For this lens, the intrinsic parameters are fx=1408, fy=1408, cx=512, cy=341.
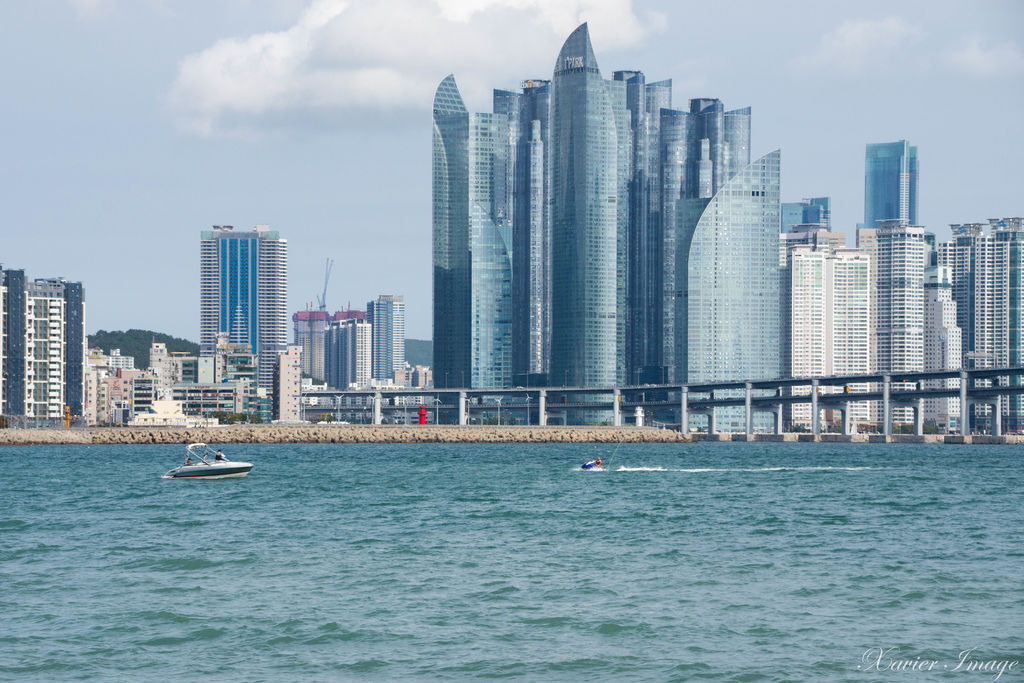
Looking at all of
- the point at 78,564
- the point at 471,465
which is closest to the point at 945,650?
the point at 78,564

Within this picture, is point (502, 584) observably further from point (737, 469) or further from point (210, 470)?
point (737, 469)

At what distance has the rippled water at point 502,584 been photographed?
30062 mm

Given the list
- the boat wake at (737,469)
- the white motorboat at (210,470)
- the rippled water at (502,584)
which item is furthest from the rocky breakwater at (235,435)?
the rippled water at (502,584)

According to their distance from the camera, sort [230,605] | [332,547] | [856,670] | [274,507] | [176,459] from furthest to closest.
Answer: [176,459], [274,507], [332,547], [230,605], [856,670]

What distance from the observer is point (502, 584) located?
39156 millimetres

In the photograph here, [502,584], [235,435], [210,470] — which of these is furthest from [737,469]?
[235,435]

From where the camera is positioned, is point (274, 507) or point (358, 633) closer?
point (358, 633)

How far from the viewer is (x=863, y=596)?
36844 mm

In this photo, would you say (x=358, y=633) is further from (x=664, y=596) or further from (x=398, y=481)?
(x=398, y=481)

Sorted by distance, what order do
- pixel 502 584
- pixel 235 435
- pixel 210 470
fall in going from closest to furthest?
pixel 502 584
pixel 210 470
pixel 235 435

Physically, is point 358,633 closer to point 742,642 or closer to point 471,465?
point 742,642

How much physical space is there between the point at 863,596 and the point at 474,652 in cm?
1174

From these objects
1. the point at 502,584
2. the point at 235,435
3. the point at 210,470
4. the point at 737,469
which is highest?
the point at 502,584

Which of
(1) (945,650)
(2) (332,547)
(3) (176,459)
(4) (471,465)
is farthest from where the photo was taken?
(3) (176,459)
